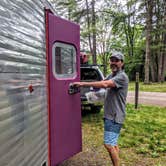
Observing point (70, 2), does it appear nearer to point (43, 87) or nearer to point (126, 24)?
point (126, 24)

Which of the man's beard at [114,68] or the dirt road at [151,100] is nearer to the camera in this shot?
the man's beard at [114,68]

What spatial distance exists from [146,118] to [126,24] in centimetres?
2707

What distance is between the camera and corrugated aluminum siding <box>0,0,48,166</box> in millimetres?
2092

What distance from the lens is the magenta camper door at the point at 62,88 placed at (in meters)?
3.38

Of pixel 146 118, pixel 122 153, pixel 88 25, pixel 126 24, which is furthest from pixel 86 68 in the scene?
pixel 126 24

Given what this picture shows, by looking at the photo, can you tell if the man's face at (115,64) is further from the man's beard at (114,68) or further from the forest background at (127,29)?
the forest background at (127,29)

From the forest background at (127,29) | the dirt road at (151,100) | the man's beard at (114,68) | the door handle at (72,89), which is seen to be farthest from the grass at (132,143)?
the forest background at (127,29)

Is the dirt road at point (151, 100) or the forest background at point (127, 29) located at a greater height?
the forest background at point (127, 29)

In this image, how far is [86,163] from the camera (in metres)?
4.51

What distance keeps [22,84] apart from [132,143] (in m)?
3.55

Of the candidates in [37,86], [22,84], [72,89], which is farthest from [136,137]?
[22,84]

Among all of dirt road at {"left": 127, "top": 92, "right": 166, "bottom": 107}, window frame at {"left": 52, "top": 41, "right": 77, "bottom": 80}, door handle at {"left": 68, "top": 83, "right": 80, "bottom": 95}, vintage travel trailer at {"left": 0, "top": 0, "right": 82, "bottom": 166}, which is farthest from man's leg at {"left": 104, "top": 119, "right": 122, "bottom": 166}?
dirt road at {"left": 127, "top": 92, "right": 166, "bottom": 107}

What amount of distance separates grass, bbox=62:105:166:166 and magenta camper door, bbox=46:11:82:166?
794mm

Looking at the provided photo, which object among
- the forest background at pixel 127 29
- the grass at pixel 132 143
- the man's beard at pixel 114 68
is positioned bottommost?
the grass at pixel 132 143
